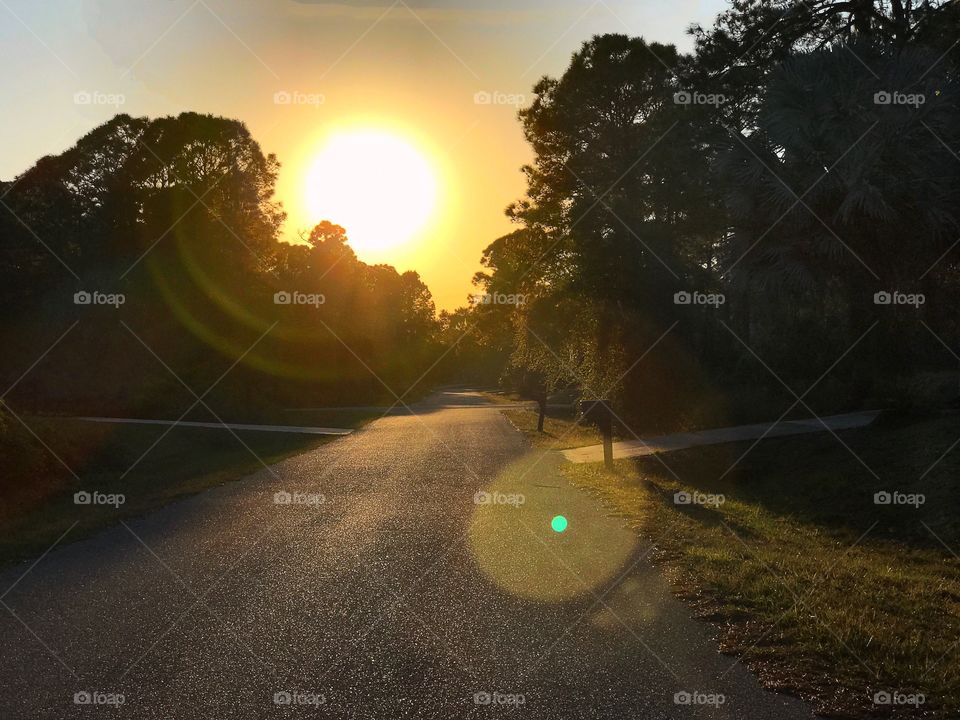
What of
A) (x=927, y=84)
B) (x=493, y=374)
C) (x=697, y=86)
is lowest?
(x=493, y=374)

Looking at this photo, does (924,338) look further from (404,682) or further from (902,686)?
(404,682)

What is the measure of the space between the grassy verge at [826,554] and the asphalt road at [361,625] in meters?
0.53

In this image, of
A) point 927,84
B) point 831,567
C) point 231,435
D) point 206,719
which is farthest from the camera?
point 231,435

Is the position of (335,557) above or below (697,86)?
below

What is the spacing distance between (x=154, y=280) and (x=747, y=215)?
37.1 metres

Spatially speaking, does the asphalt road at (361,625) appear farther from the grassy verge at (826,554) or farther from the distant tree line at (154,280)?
the distant tree line at (154,280)

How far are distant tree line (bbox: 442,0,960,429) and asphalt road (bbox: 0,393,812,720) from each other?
551cm

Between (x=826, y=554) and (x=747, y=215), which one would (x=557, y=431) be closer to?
(x=747, y=215)

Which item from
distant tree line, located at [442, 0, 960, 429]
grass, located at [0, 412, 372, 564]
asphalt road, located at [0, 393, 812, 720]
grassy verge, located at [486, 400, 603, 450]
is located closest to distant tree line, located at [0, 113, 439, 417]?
grass, located at [0, 412, 372, 564]

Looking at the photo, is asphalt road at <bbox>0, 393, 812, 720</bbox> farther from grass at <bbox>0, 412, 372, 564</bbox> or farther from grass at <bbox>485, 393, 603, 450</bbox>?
grass at <bbox>485, 393, 603, 450</bbox>

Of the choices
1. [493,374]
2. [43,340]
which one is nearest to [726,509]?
[43,340]

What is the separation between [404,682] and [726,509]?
967 cm

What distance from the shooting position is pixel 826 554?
10656 mm

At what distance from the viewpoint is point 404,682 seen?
592 centimetres
